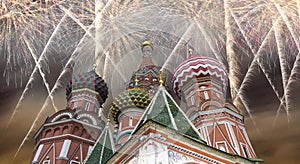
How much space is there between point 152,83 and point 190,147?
570 inches

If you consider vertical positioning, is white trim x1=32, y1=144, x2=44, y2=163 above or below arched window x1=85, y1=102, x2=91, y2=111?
below

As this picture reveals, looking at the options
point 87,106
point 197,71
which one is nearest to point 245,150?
point 197,71

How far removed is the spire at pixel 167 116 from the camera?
1100cm

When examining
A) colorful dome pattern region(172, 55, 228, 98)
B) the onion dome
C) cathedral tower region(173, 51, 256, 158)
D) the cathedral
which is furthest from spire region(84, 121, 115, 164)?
colorful dome pattern region(172, 55, 228, 98)

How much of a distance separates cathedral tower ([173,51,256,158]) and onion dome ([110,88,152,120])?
1.80 meters

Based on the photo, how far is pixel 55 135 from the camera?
1862cm

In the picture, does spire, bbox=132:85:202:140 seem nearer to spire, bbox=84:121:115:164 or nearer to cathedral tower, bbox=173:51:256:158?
spire, bbox=84:121:115:164

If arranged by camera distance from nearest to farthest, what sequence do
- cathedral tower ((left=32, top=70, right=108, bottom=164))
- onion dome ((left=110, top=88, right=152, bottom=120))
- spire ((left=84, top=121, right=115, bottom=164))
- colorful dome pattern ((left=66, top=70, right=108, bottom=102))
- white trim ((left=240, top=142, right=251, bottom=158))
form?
spire ((left=84, top=121, right=115, bottom=164)), white trim ((left=240, top=142, right=251, bottom=158)), cathedral tower ((left=32, top=70, right=108, bottom=164)), onion dome ((left=110, top=88, right=152, bottom=120)), colorful dome pattern ((left=66, top=70, right=108, bottom=102))

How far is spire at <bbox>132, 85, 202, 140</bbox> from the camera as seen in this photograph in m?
11.0

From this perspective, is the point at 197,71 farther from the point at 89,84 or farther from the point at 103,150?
the point at 89,84

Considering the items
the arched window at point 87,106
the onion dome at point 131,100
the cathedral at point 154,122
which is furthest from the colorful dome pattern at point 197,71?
the arched window at point 87,106

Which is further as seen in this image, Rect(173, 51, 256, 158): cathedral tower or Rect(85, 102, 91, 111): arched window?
Rect(85, 102, 91, 111): arched window

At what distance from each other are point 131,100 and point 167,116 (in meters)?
8.27

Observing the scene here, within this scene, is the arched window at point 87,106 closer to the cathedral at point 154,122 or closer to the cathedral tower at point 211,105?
the cathedral at point 154,122
